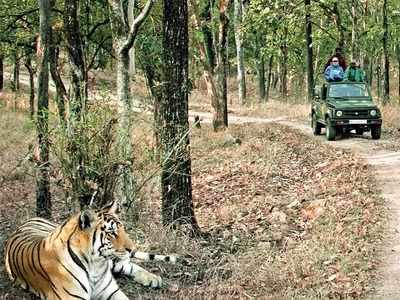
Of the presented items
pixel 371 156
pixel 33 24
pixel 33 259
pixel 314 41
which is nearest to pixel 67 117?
pixel 33 259

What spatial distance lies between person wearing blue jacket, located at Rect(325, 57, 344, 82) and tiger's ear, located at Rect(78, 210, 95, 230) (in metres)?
15.3

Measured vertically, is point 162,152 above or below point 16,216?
above

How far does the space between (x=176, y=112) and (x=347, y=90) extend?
423 inches

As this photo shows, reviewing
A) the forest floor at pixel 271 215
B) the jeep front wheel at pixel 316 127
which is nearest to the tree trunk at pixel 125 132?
the forest floor at pixel 271 215

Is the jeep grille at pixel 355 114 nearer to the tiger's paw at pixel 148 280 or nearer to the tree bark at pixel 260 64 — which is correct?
the tiger's paw at pixel 148 280

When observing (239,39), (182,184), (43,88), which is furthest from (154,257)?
(239,39)

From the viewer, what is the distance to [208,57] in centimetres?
2395

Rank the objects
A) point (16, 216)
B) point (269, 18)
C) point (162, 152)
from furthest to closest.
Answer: point (269, 18) → point (16, 216) → point (162, 152)

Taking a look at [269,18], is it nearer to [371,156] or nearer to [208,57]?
[208,57]

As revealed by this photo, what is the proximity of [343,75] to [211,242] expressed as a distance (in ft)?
38.7

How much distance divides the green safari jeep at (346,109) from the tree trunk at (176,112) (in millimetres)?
9416

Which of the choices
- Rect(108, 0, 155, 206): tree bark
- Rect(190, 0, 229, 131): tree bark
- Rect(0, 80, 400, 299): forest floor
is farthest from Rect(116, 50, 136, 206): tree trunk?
Rect(190, 0, 229, 131): tree bark

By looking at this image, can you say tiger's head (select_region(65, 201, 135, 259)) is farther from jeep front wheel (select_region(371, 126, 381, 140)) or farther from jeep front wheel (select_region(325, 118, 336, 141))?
jeep front wheel (select_region(371, 126, 381, 140))

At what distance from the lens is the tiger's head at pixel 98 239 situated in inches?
242
